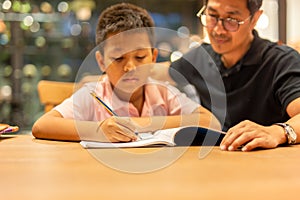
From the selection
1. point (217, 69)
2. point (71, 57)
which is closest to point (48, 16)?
point (71, 57)

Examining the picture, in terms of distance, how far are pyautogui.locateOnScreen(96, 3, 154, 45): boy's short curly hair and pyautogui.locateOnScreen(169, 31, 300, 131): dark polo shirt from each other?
31 centimetres

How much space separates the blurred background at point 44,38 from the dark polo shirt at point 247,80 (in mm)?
2569

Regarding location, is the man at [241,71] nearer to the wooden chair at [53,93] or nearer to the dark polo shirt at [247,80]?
the dark polo shirt at [247,80]

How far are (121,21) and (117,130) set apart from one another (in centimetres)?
Answer: 42

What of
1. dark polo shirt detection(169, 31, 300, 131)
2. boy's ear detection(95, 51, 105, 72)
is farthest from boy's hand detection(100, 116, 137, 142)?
dark polo shirt detection(169, 31, 300, 131)

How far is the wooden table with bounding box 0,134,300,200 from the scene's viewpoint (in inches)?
21.2

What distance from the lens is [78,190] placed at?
56cm

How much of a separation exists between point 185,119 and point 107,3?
11.2 feet

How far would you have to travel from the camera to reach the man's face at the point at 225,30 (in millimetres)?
1321

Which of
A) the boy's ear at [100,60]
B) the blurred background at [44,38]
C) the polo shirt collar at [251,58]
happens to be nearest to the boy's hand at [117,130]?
the boy's ear at [100,60]

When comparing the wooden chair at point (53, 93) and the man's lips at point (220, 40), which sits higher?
the man's lips at point (220, 40)

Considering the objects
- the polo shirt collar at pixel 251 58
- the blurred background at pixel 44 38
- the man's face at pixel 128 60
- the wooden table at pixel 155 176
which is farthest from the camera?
the blurred background at pixel 44 38

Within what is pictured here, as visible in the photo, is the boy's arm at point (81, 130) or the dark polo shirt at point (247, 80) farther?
the dark polo shirt at point (247, 80)

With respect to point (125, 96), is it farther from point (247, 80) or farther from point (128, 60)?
point (247, 80)
